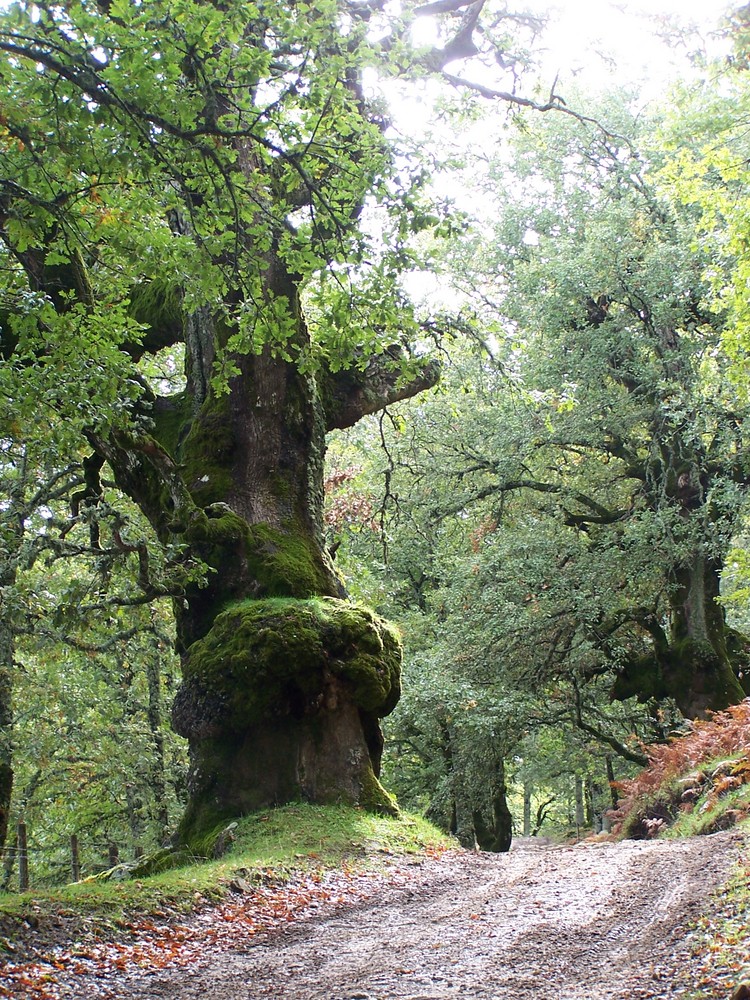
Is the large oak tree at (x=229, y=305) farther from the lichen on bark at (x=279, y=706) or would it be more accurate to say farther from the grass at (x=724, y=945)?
the grass at (x=724, y=945)

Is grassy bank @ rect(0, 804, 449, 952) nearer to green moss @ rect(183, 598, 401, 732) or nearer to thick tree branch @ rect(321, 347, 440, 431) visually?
green moss @ rect(183, 598, 401, 732)

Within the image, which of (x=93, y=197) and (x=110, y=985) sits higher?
(x=93, y=197)

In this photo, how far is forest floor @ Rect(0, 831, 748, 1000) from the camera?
159 inches

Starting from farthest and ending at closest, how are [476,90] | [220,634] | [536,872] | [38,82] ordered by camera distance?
[476,90], [220,634], [536,872], [38,82]

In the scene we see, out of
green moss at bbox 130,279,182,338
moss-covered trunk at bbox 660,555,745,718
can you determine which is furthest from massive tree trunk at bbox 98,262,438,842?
moss-covered trunk at bbox 660,555,745,718

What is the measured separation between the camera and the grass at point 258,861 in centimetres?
555

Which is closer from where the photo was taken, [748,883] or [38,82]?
[38,82]

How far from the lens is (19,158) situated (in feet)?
16.5

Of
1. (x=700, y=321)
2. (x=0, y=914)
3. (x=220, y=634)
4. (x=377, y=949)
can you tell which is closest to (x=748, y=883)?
(x=377, y=949)

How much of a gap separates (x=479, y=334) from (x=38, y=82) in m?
7.18

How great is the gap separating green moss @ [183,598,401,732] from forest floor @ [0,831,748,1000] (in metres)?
1.85

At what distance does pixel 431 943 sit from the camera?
5012mm

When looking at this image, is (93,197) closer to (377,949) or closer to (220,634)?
(220,634)

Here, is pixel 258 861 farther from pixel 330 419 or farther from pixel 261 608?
pixel 330 419
